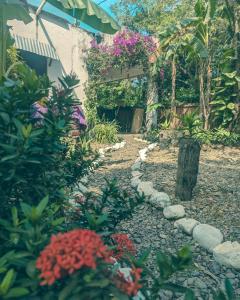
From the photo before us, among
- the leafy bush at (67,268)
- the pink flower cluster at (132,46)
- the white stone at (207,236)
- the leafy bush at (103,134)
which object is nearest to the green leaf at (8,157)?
the leafy bush at (67,268)

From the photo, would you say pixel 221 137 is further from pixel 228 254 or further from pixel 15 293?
pixel 15 293

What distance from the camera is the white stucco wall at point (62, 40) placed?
1089 cm

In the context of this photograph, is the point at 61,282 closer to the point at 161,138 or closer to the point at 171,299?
the point at 171,299

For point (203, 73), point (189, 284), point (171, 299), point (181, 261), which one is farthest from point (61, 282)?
point (203, 73)

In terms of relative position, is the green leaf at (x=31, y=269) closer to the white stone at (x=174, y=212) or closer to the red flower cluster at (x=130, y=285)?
the red flower cluster at (x=130, y=285)

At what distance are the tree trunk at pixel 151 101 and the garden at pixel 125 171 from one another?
4cm

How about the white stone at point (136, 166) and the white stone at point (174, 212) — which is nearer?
the white stone at point (174, 212)

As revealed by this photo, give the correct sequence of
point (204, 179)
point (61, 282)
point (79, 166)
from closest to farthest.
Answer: point (61, 282) → point (79, 166) → point (204, 179)

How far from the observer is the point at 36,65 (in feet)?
39.0

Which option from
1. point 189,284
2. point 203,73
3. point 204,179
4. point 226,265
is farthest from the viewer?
point 203,73

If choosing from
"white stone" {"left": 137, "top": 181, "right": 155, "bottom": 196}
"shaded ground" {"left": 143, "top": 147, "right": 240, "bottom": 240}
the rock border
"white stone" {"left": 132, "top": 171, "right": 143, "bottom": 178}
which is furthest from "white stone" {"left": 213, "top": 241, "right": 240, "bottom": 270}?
"white stone" {"left": 132, "top": 171, "right": 143, "bottom": 178}

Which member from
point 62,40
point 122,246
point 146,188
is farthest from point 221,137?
point 122,246

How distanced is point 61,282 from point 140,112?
11301mm

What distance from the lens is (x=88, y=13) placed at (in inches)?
250
